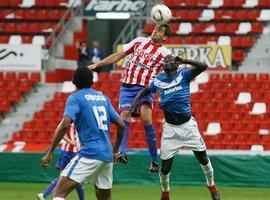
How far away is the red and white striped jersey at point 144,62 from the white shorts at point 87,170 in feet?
11.7

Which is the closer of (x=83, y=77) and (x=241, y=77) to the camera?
(x=83, y=77)

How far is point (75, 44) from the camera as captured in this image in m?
33.7

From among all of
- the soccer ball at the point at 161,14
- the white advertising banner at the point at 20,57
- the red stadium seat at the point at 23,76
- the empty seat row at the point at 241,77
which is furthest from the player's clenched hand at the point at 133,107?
the red stadium seat at the point at 23,76

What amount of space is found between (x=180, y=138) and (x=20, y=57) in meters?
15.4

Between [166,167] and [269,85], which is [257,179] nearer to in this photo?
[269,85]

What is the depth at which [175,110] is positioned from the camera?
15.5 metres

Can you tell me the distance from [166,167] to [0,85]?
1547cm

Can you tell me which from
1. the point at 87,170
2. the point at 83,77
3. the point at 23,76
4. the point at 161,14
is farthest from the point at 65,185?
the point at 23,76

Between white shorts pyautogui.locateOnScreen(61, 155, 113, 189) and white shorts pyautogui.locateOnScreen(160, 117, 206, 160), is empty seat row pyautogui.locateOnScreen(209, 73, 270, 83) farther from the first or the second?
white shorts pyautogui.locateOnScreen(61, 155, 113, 189)

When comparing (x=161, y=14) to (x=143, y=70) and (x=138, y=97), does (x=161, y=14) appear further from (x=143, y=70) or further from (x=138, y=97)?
(x=138, y=97)

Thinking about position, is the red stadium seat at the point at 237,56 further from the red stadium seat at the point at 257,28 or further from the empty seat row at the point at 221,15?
the empty seat row at the point at 221,15

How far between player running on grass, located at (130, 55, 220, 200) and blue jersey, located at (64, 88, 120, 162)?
2.92 meters

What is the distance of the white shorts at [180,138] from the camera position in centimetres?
1569

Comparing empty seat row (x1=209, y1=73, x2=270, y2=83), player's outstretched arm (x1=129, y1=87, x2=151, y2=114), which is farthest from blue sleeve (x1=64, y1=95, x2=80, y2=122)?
empty seat row (x1=209, y1=73, x2=270, y2=83)
